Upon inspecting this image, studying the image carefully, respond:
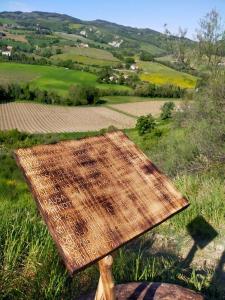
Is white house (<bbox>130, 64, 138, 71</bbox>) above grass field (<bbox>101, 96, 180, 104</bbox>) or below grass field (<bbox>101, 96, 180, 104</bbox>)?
above

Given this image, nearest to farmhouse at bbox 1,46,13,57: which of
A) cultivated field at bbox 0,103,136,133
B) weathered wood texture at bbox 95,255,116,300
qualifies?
cultivated field at bbox 0,103,136,133

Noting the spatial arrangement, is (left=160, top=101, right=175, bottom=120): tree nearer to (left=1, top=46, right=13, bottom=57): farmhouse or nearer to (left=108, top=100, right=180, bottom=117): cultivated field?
(left=108, top=100, right=180, bottom=117): cultivated field

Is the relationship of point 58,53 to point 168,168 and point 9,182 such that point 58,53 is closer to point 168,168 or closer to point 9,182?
point 9,182

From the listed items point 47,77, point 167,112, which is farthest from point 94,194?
point 47,77

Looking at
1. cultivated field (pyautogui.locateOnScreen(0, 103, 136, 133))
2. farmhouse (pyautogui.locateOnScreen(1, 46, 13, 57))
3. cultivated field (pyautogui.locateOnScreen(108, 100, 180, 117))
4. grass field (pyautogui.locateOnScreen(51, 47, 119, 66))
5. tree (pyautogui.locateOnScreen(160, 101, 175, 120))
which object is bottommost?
cultivated field (pyautogui.locateOnScreen(0, 103, 136, 133))

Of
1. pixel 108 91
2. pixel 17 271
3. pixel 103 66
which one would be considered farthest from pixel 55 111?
pixel 17 271

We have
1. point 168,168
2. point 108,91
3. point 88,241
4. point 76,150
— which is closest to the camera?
point 88,241
